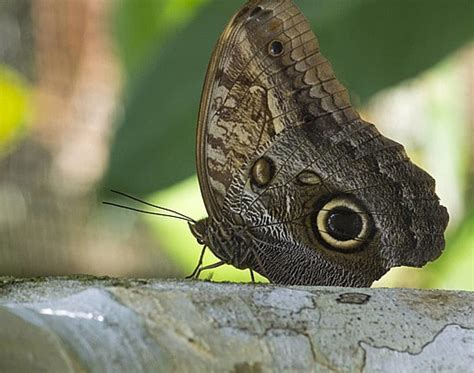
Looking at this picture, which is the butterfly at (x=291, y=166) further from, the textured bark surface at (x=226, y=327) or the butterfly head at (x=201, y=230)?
the textured bark surface at (x=226, y=327)

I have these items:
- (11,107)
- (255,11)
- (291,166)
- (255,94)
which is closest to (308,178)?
(291,166)

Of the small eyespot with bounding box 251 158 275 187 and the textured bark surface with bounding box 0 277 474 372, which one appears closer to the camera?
the textured bark surface with bounding box 0 277 474 372

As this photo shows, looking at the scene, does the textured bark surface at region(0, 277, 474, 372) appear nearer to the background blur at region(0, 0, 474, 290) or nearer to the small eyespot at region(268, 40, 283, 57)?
the small eyespot at region(268, 40, 283, 57)

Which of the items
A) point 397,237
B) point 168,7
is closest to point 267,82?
point 397,237

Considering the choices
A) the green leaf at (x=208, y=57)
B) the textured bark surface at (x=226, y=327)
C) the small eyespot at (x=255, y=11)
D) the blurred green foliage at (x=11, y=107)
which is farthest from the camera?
the blurred green foliage at (x=11, y=107)

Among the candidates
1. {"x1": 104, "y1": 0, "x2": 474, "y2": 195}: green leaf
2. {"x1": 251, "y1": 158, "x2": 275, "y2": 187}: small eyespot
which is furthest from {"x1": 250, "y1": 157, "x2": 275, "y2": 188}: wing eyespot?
{"x1": 104, "y1": 0, "x2": 474, "y2": 195}: green leaf

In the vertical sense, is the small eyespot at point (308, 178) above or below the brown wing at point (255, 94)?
below

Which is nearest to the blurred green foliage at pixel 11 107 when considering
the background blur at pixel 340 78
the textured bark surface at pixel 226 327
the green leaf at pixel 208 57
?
the background blur at pixel 340 78

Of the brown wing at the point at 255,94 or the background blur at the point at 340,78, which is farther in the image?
the background blur at the point at 340,78
